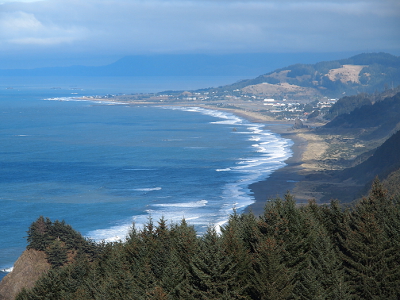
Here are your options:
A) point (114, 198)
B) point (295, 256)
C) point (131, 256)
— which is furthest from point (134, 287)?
point (114, 198)

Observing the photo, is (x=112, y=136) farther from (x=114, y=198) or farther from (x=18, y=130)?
(x=114, y=198)

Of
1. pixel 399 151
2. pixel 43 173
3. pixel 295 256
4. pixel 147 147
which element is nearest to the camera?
pixel 295 256

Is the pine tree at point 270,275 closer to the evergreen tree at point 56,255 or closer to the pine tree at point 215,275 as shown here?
the pine tree at point 215,275

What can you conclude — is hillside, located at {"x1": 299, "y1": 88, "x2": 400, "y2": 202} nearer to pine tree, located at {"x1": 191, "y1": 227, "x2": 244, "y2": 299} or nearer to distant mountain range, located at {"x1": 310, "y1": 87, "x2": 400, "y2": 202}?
distant mountain range, located at {"x1": 310, "y1": 87, "x2": 400, "y2": 202}

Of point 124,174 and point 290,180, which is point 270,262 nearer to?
point 290,180

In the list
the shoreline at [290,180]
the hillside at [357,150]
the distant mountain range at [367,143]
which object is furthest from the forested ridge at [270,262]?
the hillside at [357,150]

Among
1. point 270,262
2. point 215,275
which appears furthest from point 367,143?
point 215,275
